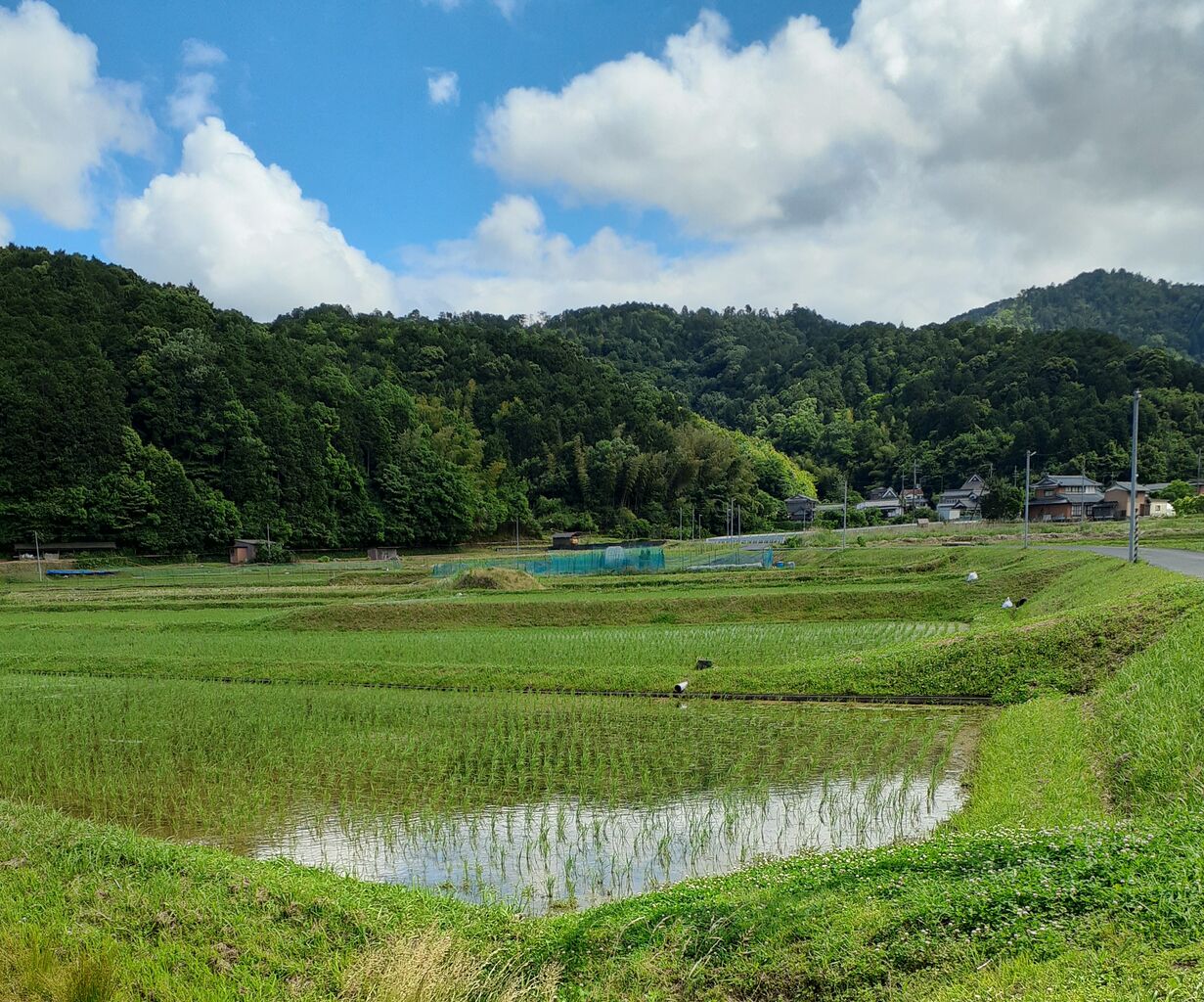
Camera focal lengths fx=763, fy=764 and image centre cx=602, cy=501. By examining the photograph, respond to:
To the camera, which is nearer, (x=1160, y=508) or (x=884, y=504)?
(x=1160, y=508)

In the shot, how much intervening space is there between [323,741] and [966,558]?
26403mm

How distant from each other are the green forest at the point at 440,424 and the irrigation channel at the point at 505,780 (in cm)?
4668

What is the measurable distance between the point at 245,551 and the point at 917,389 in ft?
280

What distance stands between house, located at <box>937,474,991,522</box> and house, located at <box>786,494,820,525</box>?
12.4 metres

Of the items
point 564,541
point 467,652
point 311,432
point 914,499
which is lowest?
point 467,652

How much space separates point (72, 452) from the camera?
171 feet

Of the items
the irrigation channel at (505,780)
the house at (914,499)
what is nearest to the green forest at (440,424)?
the house at (914,499)

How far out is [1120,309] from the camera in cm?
16250

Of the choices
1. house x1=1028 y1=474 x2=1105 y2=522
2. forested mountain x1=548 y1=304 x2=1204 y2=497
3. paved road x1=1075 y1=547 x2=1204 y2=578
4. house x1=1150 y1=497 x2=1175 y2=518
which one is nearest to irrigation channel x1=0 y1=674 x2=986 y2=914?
paved road x1=1075 y1=547 x2=1204 y2=578

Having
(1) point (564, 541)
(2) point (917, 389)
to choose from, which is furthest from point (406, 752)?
(2) point (917, 389)

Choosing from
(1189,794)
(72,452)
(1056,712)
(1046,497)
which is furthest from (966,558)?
(72,452)

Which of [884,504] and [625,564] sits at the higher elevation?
[884,504]

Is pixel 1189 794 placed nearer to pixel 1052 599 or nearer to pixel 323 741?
pixel 323 741

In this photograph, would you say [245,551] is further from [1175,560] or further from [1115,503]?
[1115,503]
